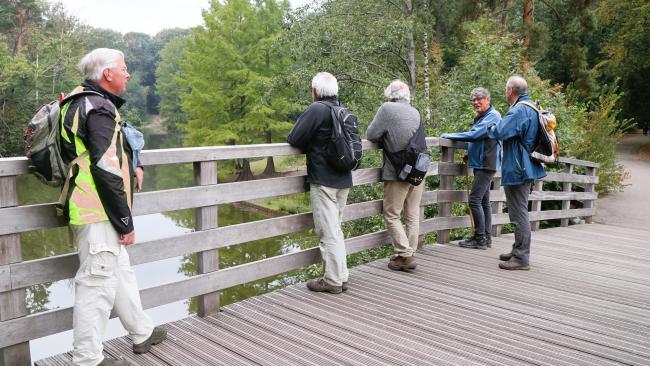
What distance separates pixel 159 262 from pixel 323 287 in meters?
15.9

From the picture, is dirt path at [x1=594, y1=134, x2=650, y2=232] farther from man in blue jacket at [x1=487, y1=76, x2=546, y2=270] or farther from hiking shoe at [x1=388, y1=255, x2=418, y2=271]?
hiking shoe at [x1=388, y1=255, x2=418, y2=271]

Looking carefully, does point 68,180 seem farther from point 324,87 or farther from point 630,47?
point 630,47

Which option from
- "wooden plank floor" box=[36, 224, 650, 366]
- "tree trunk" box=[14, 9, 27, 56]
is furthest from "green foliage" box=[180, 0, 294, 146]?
"wooden plank floor" box=[36, 224, 650, 366]

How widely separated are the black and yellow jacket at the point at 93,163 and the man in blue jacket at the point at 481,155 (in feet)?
13.8

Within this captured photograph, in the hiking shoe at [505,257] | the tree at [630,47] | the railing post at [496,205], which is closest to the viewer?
the hiking shoe at [505,257]

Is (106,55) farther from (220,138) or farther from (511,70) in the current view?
(220,138)

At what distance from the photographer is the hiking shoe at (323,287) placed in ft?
15.5

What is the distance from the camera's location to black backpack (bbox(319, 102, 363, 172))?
439 centimetres

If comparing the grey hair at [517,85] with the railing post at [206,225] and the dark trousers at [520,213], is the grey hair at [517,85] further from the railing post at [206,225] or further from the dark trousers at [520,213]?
the railing post at [206,225]

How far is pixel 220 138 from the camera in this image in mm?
30516

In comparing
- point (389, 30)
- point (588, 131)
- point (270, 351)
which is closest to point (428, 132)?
point (588, 131)

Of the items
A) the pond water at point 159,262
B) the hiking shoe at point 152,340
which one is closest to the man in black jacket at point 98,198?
the hiking shoe at point 152,340

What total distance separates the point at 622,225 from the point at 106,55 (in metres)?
11.3

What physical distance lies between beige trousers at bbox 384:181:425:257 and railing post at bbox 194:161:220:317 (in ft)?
6.09
